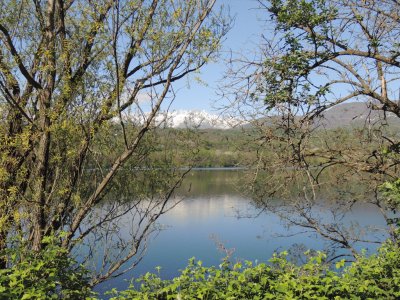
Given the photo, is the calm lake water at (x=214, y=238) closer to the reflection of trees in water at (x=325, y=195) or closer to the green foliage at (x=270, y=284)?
the reflection of trees in water at (x=325, y=195)

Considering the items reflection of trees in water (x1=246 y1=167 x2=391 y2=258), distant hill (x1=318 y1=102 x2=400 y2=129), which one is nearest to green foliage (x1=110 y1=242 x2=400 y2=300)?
distant hill (x1=318 y1=102 x2=400 y2=129)

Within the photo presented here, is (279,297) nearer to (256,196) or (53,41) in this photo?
(53,41)

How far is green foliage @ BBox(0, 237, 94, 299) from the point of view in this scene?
12.1ft

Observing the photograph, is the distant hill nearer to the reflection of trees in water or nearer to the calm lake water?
the reflection of trees in water

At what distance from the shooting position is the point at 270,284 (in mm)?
4172

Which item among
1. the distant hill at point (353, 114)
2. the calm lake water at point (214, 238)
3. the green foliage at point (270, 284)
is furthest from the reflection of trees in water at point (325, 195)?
the calm lake water at point (214, 238)

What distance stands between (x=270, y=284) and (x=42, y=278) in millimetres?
2359

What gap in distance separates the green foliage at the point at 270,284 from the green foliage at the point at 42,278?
1.76 ft

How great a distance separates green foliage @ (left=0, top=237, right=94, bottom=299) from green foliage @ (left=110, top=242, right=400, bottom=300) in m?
0.54

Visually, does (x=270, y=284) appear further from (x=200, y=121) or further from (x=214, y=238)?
(x=214, y=238)

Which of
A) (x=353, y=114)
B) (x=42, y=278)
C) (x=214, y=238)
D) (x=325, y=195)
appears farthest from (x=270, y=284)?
Result: (x=214, y=238)

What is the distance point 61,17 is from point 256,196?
6125 mm

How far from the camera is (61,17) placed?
686cm

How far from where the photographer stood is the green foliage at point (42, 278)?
145 inches
